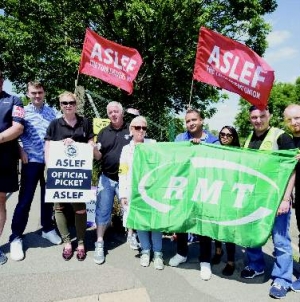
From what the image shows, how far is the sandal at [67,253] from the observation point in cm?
457

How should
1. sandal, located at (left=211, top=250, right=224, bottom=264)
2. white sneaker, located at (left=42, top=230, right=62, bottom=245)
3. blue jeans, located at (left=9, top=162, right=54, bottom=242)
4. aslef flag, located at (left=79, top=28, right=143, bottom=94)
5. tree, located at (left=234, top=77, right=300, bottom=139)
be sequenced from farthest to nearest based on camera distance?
1. tree, located at (left=234, top=77, right=300, bottom=139)
2. aslef flag, located at (left=79, top=28, right=143, bottom=94)
3. white sneaker, located at (left=42, top=230, right=62, bottom=245)
4. sandal, located at (left=211, top=250, right=224, bottom=264)
5. blue jeans, located at (left=9, top=162, right=54, bottom=242)

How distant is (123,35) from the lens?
15531mm

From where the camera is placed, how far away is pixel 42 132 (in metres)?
4.85

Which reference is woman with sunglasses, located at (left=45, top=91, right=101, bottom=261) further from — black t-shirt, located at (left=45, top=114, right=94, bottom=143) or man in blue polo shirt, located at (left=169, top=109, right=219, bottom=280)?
man in blue polo shirt, located at (left=169, top=109, right=219, bottom=280)

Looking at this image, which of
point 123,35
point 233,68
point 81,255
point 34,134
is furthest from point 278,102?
point 81,255

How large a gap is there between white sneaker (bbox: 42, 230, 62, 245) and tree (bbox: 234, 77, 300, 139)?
44628 millimetres

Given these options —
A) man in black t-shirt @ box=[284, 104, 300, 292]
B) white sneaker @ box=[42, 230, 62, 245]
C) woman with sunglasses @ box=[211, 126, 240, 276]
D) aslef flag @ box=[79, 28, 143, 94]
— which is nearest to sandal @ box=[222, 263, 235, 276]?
woman with sunglasses @ box=[211, 126, 240, 276]

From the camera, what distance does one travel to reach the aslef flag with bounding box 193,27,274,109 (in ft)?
19.3

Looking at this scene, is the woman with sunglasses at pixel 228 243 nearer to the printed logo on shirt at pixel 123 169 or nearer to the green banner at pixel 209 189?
the green banner at pixel 209 189

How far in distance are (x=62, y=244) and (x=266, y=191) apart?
2.86 metres

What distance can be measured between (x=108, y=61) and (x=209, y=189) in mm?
3780

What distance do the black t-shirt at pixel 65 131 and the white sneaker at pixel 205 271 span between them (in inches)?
84.7

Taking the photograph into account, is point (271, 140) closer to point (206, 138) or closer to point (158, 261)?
point (206, 138)

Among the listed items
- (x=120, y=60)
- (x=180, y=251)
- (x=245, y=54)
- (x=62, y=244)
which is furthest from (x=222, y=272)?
(x=120, y=60)
